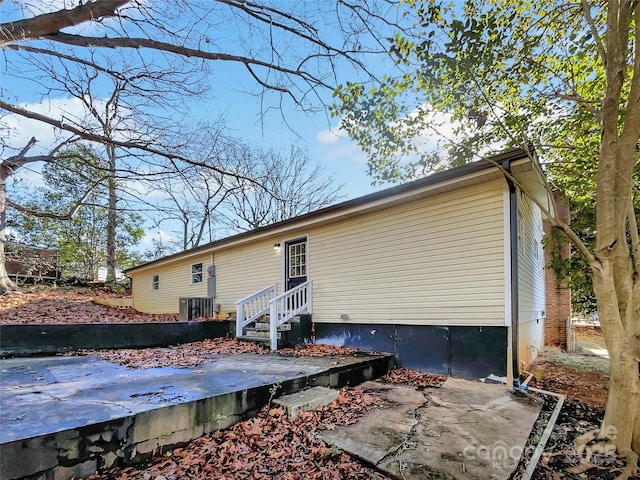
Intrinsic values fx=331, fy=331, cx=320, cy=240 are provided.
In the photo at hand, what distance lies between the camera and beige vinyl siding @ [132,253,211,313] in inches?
485

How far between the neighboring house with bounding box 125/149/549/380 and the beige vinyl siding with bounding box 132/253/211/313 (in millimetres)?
3832

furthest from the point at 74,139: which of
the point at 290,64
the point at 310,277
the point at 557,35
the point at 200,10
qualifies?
the point at 557,35

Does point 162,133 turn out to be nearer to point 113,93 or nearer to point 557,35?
point 113,93

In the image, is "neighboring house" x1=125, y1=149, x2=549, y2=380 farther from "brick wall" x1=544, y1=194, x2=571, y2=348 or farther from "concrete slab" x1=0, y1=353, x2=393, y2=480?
"brick wall" x1=544, y1=194, x2=571, y2=348

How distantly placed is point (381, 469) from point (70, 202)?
18641 millimetres

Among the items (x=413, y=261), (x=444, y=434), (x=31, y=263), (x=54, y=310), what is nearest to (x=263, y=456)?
(x=444, y=434)

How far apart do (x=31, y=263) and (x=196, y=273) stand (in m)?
8.61

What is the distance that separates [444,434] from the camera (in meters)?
3.34

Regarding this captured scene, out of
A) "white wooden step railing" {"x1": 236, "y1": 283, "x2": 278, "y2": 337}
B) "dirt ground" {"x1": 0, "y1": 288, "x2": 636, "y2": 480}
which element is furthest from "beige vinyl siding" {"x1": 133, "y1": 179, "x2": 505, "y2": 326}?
"dirt ground" {"x1": 0, "y1": 288, "x2": 636, "y2": 480}

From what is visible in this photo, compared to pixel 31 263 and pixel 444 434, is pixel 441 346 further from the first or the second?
pixel 31 263

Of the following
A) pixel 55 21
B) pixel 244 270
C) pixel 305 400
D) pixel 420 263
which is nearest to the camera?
pixel 305 400

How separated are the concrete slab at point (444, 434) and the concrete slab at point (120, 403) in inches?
37.2

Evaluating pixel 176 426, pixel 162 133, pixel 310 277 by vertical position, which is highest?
pixel 162 133

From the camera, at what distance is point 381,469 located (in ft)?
9.01
